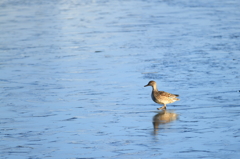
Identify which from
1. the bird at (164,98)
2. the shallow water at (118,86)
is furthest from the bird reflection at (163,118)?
the bird at (164,98)

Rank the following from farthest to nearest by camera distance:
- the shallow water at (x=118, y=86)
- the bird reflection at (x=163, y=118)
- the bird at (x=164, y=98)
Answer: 1. the bird at (x=164, y=98)
2. the bird reflection at (x=163, y=118)
3. the shallow water at (x=118, y=86)

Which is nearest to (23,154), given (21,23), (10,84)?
(10,84)

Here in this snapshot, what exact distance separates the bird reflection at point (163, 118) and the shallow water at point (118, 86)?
2 centimetres

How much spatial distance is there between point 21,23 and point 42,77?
11758 millimetres

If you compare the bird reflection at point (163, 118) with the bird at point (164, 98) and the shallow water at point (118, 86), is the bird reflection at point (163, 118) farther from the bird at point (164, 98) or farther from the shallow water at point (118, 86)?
the bird at point (164, 98)

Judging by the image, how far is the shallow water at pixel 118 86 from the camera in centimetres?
780

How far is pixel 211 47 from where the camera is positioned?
54.9 ft

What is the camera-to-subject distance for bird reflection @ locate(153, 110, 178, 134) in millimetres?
8963

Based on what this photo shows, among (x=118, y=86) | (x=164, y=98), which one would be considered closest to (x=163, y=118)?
(x=164, y=98)

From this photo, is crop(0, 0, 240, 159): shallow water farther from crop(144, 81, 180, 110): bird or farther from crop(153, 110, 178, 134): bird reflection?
crop(144, 81, 180, 110): bird

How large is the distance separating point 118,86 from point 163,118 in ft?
9.29

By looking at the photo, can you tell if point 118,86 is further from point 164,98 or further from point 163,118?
point 163,118

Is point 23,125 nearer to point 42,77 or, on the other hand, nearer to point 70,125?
point 70,125

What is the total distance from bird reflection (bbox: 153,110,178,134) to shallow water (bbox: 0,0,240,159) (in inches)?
0.8
